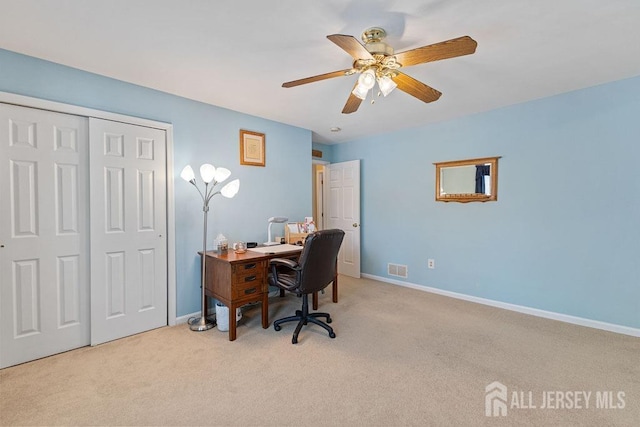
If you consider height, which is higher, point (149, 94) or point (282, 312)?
point (149, 94)

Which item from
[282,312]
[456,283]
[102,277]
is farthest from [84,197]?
[456,283]

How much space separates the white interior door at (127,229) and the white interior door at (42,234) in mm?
88

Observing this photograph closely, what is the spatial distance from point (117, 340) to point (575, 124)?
192 inches

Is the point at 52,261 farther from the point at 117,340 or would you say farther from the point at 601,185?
the point at 601,185

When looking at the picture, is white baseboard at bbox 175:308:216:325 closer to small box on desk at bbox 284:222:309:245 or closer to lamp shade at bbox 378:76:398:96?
small box on desk at bbox 284:222:309:245

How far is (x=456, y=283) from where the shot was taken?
12.4ft

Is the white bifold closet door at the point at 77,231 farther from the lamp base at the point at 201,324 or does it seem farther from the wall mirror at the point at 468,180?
the wall mirror at the point at 468,180

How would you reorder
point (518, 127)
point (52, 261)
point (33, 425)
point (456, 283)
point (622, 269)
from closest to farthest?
1. point (33, 425)
2. point (52, 261)
3. point (622, 269)
4. point (518, 127)
5. point (456, 283)

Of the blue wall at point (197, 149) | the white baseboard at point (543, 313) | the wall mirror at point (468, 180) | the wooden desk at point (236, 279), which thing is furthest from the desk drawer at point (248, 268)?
the wall mirror at point (468, 180)

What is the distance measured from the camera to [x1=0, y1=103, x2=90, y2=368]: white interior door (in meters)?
2.10

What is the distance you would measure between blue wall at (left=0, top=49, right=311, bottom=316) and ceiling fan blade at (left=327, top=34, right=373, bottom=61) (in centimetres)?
201

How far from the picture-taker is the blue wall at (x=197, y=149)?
227 centimetres

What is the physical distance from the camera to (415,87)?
2096mm

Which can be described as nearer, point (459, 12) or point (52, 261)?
point (459, 12)
